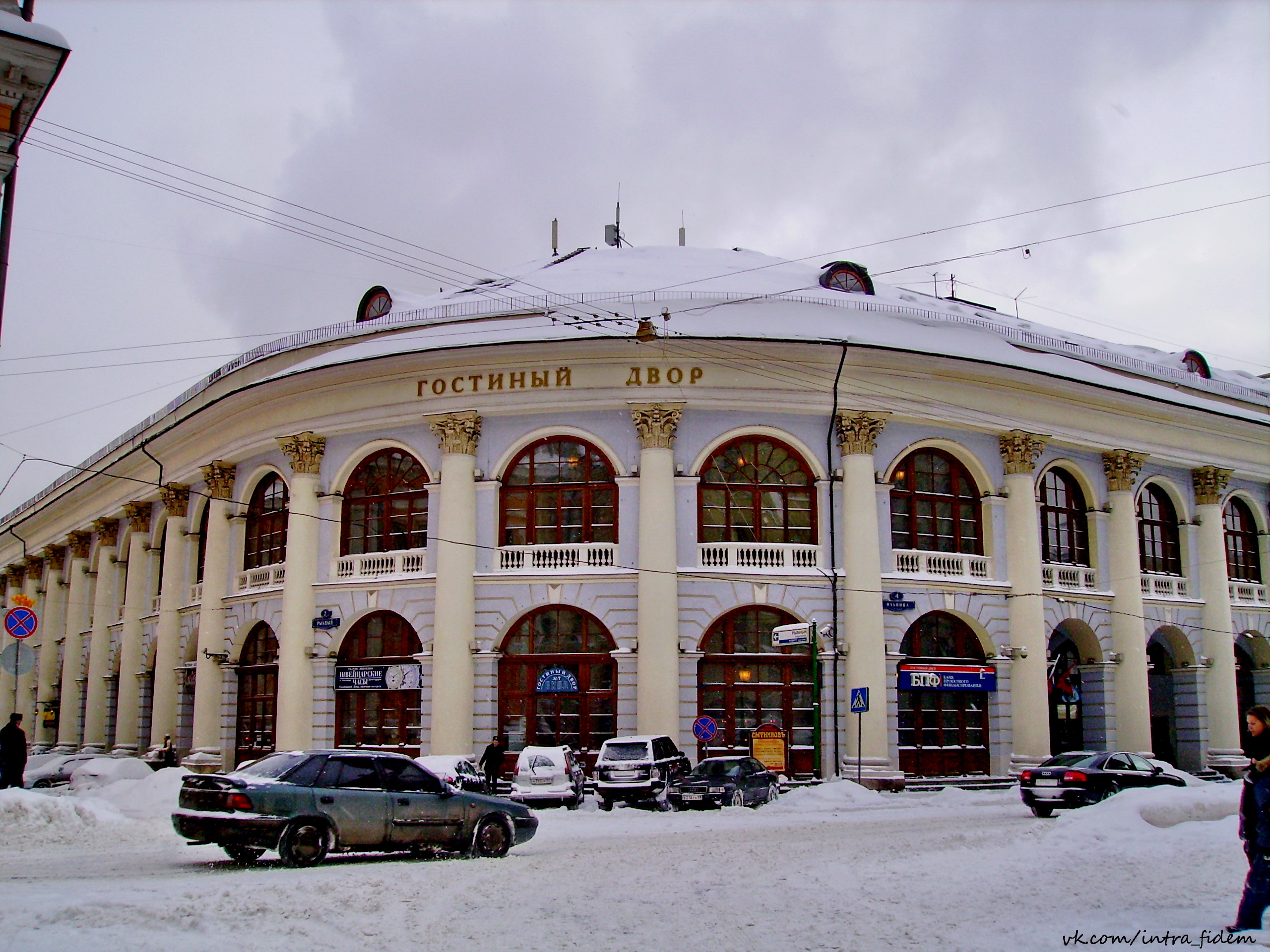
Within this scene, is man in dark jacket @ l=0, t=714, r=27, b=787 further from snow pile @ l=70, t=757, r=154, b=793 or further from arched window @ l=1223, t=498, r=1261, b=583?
arched window @ l=1223, t=498, r=1261, b=583

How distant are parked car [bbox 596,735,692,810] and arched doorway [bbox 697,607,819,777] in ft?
13.8

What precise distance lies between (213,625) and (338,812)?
2401 centimetres

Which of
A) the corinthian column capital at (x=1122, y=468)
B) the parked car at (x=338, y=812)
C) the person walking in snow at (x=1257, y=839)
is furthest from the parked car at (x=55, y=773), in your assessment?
the person walking in snow at (x=1257, y=839)

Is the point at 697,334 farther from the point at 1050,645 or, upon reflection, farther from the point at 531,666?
the point at 1050,645

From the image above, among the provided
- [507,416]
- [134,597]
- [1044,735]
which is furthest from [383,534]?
[1044,735]

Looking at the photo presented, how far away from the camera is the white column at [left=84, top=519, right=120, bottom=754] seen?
46.8 metres

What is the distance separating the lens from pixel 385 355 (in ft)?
108

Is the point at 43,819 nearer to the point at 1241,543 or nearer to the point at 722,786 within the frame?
the point at 722,786

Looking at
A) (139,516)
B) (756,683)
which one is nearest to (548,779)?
(756,683)

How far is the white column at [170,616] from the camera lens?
130 feet

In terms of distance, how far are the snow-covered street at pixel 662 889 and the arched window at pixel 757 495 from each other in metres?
13.4

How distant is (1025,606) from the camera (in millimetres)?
34000

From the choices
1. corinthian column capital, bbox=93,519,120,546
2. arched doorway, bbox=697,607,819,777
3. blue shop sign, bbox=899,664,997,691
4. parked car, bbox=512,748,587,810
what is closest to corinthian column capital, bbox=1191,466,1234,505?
blue shop sign, bbox=899,664,997,691

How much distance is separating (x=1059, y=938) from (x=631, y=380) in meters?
23.0
